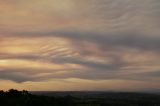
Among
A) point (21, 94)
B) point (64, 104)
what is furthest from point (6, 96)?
point (64, 104)

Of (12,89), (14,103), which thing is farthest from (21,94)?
(14,103)

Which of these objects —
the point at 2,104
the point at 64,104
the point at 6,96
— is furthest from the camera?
the point at 64,104

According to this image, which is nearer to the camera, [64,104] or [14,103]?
[14,103]

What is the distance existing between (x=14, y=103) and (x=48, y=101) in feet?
27.5

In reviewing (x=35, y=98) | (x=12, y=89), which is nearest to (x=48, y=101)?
(x=35, y=98)

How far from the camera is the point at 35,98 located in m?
70.7

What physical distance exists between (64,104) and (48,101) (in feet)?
12.4

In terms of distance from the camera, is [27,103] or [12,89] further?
[12,89]

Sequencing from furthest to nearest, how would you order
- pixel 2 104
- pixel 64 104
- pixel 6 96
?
pixel 64 104 → pixel 6 96 → pixel 2 104

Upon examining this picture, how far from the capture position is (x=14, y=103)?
65.1 metres

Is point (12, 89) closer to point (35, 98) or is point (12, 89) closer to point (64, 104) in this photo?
point (35, 98)

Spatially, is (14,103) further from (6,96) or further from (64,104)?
(64,104)

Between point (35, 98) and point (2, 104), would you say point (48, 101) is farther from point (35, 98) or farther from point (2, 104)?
point (2, 104)

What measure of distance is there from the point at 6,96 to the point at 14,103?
4.48m
